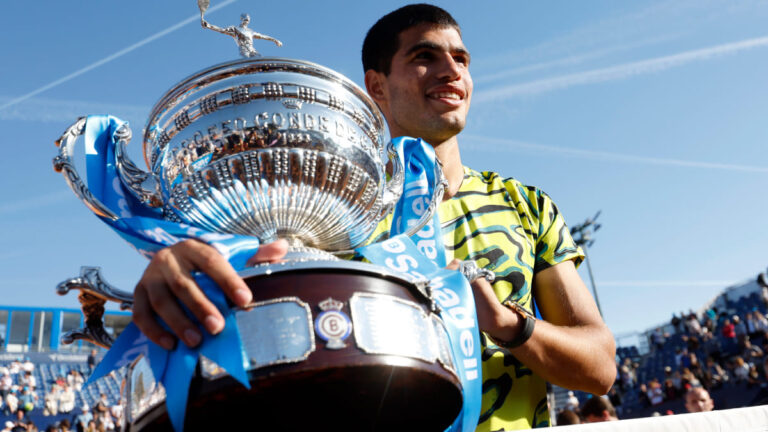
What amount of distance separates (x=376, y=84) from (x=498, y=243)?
586mm

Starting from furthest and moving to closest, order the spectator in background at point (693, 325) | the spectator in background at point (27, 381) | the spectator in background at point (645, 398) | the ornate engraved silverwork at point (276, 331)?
the spectator in background at point (693, 325), the spectator in background at point (27, 381), the spectator in background at point (645, 398), the ornate engraved silverwork at point (276, 331)

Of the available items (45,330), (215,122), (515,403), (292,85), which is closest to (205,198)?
(215,122)

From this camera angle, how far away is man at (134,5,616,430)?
1.23 m

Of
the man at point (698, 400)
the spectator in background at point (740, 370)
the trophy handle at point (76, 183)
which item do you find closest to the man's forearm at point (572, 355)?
the trophy handle at point (76, 183)

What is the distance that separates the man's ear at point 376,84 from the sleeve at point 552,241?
50cm

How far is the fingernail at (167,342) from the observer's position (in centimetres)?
75

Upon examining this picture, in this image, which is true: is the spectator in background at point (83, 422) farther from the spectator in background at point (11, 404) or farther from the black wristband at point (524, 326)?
the black wristband at point (524, 326)

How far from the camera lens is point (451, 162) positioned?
5.32 ft

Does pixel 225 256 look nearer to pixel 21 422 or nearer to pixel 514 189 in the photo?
pixel 514 189

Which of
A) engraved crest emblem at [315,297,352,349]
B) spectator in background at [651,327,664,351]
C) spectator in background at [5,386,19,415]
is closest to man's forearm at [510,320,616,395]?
engraved crest emblem at [315,297,352,349]

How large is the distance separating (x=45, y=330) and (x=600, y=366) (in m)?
30.8

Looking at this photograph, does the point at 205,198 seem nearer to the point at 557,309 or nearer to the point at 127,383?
the point at 127,383

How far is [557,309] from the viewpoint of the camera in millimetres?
1407

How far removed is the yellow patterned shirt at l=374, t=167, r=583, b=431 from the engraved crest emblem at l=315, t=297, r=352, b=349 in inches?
25.2
